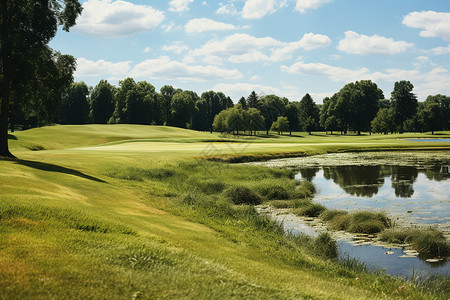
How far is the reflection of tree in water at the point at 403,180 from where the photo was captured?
25.3 metres

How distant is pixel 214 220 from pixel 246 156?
3198 cm

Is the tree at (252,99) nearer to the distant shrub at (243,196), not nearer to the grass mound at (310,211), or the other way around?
the distant shrub at (243,196)

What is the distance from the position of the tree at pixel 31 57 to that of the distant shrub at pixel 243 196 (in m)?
13.7

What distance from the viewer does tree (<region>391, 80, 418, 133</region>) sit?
5212 inches

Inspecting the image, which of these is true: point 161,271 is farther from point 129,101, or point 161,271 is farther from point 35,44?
point 129,101

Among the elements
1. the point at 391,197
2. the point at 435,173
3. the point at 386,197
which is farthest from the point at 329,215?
the point at 435,173

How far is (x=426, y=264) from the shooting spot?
12.1 metres

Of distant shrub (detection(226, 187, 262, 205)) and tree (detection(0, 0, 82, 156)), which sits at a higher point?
tree (detection(0, 0, 82, 156))

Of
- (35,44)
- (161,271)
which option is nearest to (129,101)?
(35,44)

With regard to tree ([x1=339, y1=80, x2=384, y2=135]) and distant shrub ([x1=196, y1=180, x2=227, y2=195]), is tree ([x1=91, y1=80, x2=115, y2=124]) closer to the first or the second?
tree ([x1=339, y1=80, x2=384, y2=135])

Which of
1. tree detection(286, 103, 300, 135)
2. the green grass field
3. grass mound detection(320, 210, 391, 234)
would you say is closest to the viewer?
A: the green grass field

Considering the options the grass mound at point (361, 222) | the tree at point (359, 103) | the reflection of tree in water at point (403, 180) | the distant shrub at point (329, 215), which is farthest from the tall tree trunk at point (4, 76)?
the tree at point (359, 103)

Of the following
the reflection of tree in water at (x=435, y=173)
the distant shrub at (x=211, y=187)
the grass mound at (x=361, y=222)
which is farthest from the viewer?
the reflection of tree in water at (x=435, y=173)

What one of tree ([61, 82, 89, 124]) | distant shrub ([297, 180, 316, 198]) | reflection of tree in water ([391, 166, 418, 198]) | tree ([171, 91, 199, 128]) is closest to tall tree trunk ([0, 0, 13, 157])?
distant shrub ([297, 180, 316, 198])
